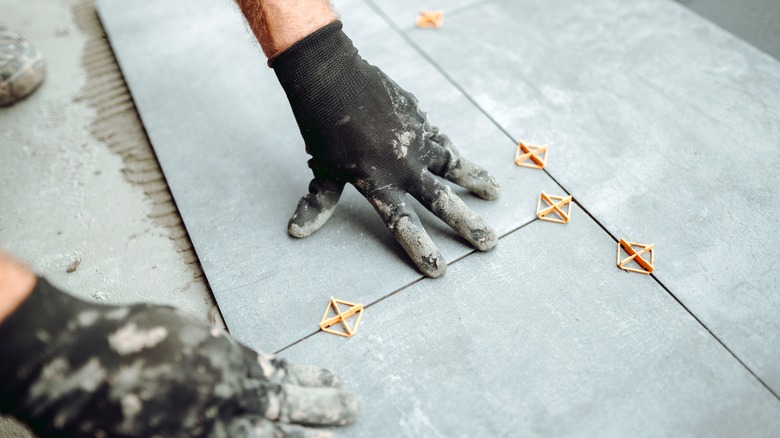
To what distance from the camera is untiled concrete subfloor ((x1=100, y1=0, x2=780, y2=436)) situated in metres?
1.36

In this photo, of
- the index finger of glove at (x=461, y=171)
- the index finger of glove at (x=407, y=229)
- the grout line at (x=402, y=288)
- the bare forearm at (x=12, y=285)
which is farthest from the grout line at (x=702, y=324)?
the bare forearm at (x=12, y=285)

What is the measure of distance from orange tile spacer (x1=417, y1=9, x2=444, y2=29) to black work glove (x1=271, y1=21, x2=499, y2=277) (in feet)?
3.17

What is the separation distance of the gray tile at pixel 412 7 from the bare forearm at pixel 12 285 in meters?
1.91

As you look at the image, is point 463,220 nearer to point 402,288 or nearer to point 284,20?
point 402,288

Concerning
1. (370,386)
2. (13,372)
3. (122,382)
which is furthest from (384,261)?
(13,372)

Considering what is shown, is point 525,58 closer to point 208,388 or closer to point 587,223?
point 587,223

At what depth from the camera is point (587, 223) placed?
1.69 metres

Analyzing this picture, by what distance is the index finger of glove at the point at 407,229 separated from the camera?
154 centimetres

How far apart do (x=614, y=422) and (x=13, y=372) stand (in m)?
1.32

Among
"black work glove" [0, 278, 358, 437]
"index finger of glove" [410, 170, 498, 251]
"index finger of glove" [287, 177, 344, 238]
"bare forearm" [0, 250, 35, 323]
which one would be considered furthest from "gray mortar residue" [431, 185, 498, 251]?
"bare forearm" [0, 250, 35, 323]

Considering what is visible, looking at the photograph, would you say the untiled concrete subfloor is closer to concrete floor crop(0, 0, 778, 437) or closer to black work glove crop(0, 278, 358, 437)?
concrete floor crop(0, 0, 778, 437)

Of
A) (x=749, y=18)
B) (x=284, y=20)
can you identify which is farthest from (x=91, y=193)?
(x=749, y=18)

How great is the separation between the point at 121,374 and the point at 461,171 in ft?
3.65

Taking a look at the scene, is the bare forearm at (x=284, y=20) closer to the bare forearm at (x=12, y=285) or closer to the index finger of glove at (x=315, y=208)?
the index finger of glove at (x=315, y=208)
